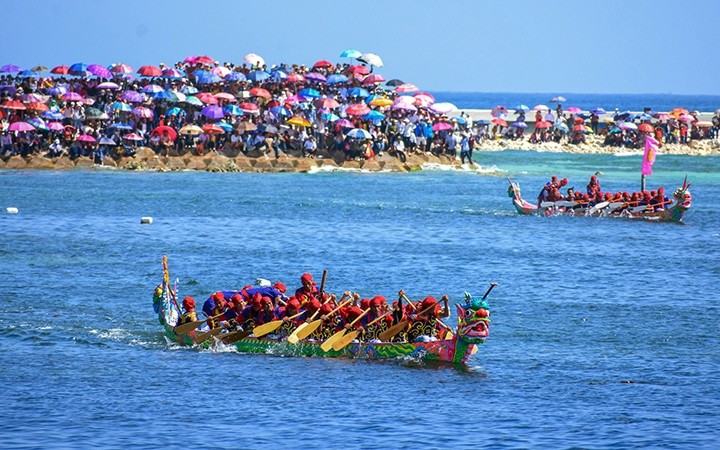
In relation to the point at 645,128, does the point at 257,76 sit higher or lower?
higher

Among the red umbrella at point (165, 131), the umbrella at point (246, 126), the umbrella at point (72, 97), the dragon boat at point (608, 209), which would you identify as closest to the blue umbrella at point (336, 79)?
the umbrella at point (246, 126)

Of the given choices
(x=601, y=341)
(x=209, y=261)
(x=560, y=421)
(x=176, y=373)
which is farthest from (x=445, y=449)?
(x=209, y=261)

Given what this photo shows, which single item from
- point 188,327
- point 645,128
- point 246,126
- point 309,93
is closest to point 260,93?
point 246,126

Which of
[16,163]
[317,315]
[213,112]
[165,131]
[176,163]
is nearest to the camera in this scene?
[317,315]

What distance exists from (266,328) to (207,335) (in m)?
1.62

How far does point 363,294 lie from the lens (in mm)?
35531

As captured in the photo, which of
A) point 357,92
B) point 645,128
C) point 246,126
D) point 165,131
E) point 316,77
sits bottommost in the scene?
point 165,131

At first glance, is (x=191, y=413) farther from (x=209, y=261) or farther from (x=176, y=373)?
(x=209, y=261)

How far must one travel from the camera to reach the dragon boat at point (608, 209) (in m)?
51.9

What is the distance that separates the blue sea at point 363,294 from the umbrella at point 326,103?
537cm

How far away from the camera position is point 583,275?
4025 cm

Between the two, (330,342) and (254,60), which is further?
(254,60)

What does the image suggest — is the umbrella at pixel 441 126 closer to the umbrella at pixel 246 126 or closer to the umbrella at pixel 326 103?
the umbrella at pixel 326 103

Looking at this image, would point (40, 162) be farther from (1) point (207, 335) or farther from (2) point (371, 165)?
(1) point (207, 335)
